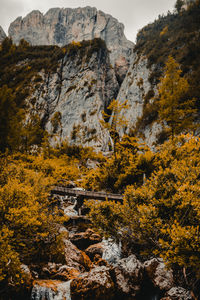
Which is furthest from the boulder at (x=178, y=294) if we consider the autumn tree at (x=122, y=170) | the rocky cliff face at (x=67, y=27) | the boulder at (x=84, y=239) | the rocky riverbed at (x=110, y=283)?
the rocky cliff face at (x=67, y=27)

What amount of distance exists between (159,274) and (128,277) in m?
1.40

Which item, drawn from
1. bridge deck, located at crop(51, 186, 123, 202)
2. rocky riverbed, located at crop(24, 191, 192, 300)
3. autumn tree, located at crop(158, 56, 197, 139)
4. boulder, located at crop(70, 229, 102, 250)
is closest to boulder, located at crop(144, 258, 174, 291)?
rocky riverbed, located at crop(24, 191, 192, 300)

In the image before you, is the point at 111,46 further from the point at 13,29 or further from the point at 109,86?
the point at 13,29

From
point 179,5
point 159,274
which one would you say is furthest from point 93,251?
point 179,5

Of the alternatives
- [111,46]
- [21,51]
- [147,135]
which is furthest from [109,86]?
[111,46]

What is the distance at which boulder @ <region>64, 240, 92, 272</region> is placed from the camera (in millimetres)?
11125

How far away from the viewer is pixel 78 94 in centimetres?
6300

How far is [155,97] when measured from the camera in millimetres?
44250

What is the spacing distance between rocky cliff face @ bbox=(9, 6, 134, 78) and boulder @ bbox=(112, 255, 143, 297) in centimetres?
13134

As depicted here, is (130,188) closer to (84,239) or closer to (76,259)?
(76,259)

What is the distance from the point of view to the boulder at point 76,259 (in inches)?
438

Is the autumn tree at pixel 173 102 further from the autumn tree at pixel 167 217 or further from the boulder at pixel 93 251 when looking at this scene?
the boulder at pixel 93 251

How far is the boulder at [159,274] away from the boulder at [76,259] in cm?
436

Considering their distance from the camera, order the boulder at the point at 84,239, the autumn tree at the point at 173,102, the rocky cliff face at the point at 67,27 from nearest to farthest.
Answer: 1. the boulder at the point at 84,239
2. the autumn tree at the point at 173,102
3. the rocky cliff face at the point at 67,27
